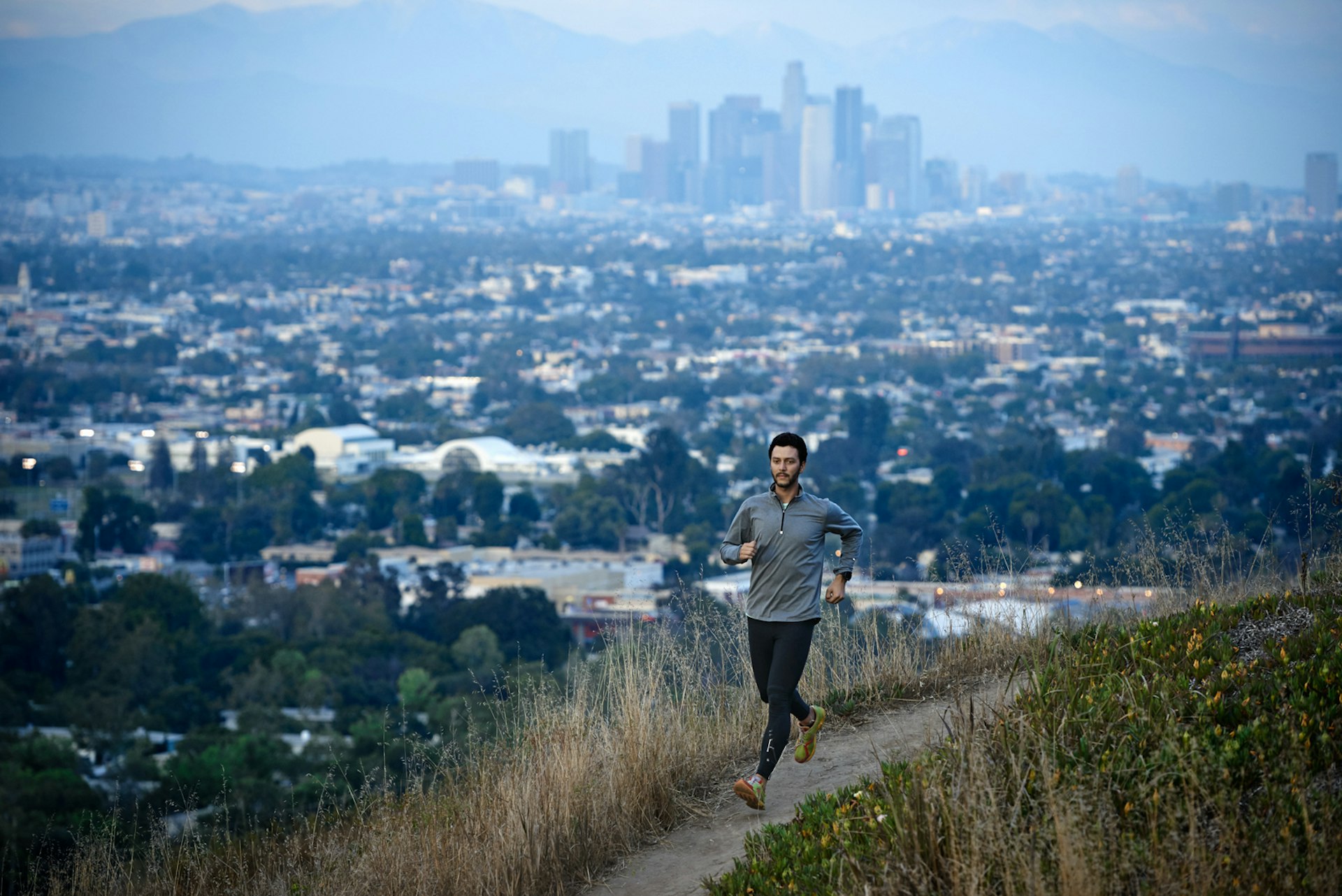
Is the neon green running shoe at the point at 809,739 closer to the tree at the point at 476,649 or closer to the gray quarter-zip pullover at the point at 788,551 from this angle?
the gray quarter-zip pullover at the point at 788,551

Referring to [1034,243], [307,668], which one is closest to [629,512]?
[307,668]

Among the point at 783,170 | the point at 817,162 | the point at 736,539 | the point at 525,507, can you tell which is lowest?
the point at 525,507

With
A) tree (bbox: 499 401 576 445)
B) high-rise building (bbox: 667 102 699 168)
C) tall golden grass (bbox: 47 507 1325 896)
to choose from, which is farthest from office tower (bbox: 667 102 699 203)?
tall golden grass (bbox: 47 507 1325 896)

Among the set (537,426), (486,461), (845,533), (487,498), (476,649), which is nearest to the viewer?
(845,533)

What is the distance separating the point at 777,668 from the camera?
3756 mm

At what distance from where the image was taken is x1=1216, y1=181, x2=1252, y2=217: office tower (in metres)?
Result: 146

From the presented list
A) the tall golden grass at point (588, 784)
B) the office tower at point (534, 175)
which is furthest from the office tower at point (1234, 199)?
the tall golden grass at point (588, 784)

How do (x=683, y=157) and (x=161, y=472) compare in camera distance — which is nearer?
(x=161, y=472)

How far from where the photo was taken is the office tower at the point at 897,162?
6235 inches

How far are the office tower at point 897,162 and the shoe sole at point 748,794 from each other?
6180 inches

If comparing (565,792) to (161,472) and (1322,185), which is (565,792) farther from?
(1322,185)

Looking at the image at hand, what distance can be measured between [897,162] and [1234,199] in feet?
114

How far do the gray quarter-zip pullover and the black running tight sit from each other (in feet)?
0.11

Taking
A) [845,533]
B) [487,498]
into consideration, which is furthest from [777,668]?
[487,498]
